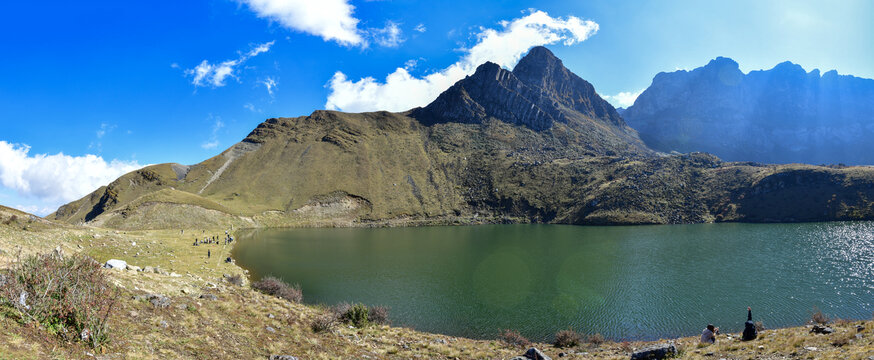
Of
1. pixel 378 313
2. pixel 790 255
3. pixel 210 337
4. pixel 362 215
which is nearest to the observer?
pixel 210 337

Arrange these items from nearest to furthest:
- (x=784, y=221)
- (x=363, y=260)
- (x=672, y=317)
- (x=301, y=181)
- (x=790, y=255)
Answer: (x=672, y=317) < (x=790, y=255) < (x=363, y=260) < (x=784, y=221) < (x=301, y=181)

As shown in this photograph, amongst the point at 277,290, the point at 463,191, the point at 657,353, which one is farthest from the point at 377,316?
the point at 463,191

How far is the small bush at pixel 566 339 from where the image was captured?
984 inches

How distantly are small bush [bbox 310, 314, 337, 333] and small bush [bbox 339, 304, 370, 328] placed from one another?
8.94ft

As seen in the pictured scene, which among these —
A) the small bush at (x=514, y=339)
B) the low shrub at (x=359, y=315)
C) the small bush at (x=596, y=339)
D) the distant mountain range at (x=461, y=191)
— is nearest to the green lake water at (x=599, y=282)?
the small bush at (x=514, y=339)

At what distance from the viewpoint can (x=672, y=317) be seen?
30.9 meters

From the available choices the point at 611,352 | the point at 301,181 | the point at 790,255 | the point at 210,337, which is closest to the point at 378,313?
the point at 210,337

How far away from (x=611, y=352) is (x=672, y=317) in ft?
40.8

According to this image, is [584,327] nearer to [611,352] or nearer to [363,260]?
[611,352]

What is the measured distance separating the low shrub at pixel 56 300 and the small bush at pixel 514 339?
22.9 m

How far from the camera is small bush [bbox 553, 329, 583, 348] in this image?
25.0 m

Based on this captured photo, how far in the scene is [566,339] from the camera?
25.1 meters

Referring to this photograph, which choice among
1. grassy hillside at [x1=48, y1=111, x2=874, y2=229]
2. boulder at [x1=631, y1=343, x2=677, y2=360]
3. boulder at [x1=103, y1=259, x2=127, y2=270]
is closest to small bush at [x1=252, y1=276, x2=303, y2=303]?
boulder at [x1=103, y1=259, x2=127, y2=270]

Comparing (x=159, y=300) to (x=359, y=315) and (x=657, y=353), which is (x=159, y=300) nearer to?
(x=359, y=315)
